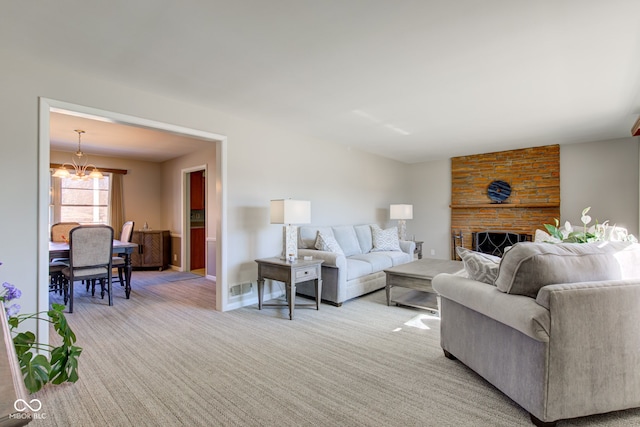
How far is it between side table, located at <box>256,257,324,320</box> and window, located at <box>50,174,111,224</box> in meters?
4.70

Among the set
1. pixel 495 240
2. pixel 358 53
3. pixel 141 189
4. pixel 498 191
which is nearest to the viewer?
pixel 358 53

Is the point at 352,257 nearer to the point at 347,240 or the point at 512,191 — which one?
the point at 347,240

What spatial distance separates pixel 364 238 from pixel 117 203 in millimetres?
5184

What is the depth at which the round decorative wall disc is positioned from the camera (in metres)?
6.19

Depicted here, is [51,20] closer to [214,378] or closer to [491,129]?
[214,378]

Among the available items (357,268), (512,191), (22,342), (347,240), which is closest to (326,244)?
(357,268)

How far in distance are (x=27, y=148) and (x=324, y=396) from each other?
2.90 m

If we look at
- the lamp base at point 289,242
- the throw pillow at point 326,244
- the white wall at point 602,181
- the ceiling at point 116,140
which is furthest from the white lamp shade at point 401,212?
the ceiling at point 116,140

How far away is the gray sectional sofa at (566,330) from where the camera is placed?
5.57 feet

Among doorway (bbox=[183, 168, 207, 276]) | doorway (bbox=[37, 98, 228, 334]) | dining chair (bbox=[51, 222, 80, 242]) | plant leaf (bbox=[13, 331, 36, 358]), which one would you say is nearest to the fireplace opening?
doorway (bbox=[183, 168, 207, 276])

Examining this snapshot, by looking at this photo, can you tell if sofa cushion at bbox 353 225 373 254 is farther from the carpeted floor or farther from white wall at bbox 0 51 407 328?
the carpeted floor

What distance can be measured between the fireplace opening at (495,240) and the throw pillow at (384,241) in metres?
2.04

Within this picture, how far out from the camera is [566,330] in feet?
5.56

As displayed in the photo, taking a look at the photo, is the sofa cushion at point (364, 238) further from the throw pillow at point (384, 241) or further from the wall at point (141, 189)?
the wall at point (141, 189)
